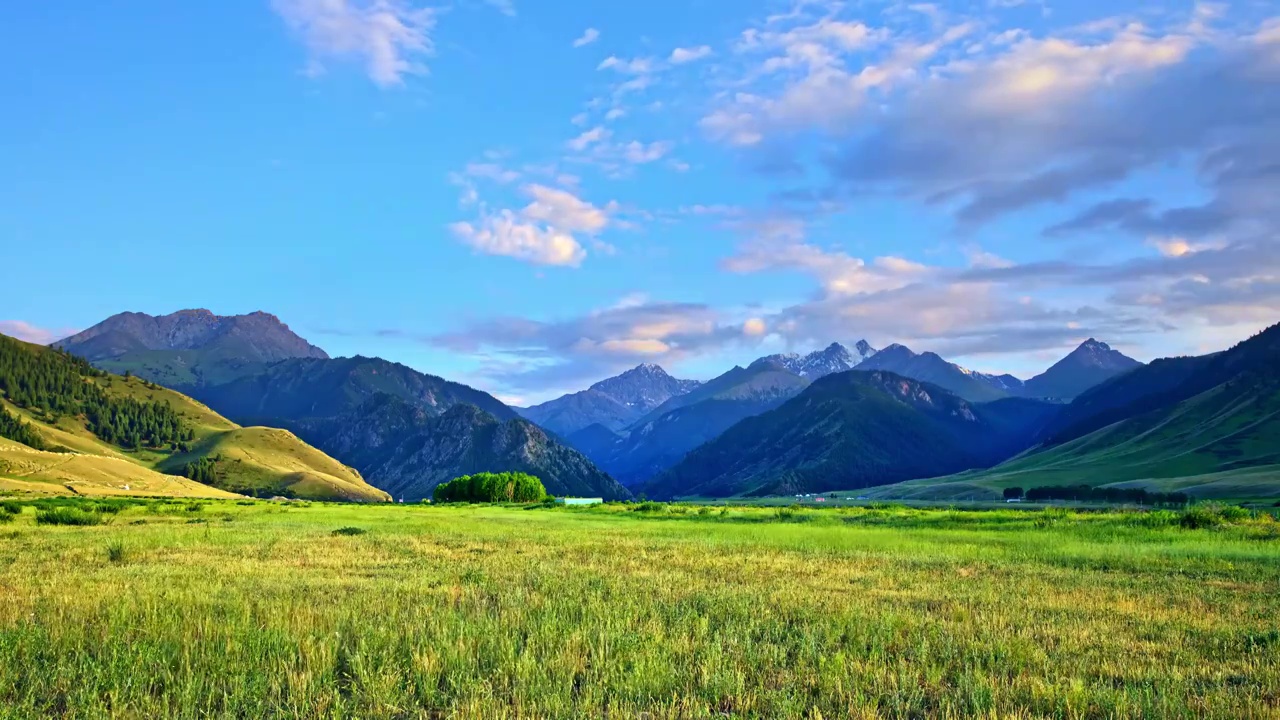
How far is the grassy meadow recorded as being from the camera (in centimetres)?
1035

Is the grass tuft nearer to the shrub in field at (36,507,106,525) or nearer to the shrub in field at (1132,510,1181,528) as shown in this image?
the shrub in field at (36,507,106,525)

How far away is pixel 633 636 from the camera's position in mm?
13547

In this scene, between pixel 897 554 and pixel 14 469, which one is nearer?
pixel 897 554

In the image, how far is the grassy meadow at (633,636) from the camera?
34.0ft

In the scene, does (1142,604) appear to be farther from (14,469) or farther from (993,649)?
(14,469)

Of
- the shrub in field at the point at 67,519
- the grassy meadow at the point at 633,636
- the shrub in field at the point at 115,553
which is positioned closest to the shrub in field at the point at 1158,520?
the grassy meadow at the point at 633,636

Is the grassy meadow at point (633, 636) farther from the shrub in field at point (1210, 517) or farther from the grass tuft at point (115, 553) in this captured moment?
the shrub in field at point (1210, 517)

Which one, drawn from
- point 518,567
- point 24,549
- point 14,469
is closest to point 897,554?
point 518,567

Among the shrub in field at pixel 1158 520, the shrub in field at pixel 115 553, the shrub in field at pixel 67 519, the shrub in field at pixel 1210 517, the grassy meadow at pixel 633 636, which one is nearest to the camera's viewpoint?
the grassy meadow at pixel 633 636

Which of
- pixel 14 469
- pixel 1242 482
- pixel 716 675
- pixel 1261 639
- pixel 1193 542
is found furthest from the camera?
pixel 1242 482

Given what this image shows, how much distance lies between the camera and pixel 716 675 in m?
11.1

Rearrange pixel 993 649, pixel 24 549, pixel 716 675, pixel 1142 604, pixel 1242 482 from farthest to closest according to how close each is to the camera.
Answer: pixel 1242 482
pixel 24 549
pixel 1142 604
pixel 993 649
pixel 716 675

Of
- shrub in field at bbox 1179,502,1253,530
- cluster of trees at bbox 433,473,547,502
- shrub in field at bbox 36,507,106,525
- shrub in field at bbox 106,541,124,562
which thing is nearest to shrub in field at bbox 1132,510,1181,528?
shrub in field at bbox 1179,502,1253,530

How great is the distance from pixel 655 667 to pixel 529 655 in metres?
2.14
